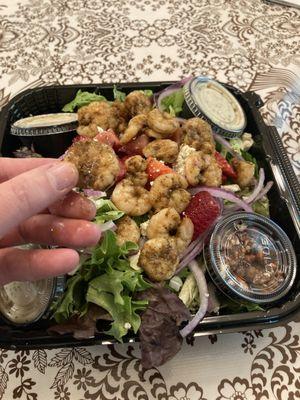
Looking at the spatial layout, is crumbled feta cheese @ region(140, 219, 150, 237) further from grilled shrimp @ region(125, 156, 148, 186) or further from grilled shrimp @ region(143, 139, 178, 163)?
grilled shrimp @ region(143, 139, 178, 163)

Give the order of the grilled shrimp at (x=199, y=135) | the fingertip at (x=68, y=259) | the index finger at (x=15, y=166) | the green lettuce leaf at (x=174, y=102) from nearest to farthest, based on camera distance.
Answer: the fingertip at (x=68, y=259)
the index finger at (x=15, y=166)
the grilled shrimp at (x=199, y=135)
the green lettuce leaf at (x=174, y=102)

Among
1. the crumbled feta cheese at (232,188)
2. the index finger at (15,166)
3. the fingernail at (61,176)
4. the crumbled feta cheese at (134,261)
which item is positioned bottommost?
the crumbled feta cheese at (232,188)

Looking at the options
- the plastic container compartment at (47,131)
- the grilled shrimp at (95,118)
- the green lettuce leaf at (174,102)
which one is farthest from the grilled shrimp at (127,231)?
the green lettuce leaf at (174,102)

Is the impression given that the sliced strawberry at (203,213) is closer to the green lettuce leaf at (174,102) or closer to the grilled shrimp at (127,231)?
the grilled shrimp at (127,231)

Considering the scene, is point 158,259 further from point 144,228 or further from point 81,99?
point 81,99

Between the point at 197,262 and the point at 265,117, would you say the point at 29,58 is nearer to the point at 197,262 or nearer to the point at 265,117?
the point at 265,117

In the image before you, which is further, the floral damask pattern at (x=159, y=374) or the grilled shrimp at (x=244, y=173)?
the grilled shrimp at (x=244, y=173)

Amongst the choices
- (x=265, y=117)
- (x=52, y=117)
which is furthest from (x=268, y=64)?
(x=52, y=117)
